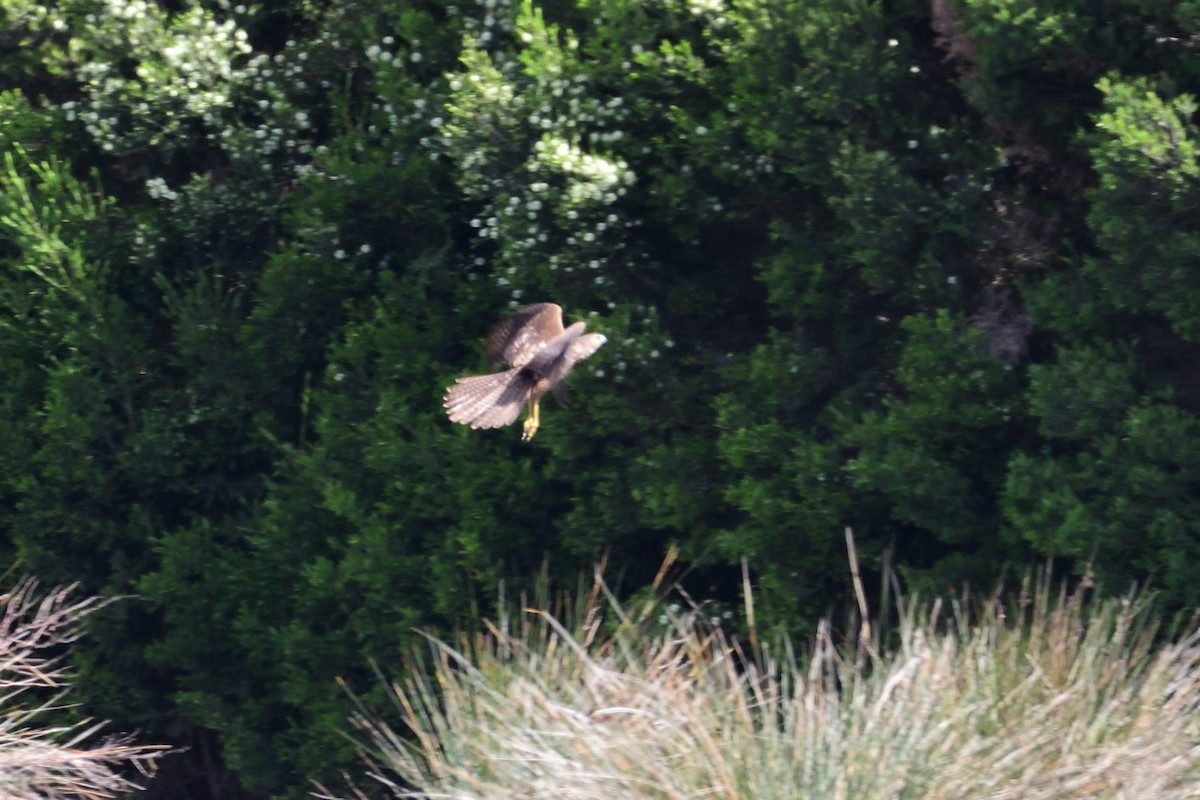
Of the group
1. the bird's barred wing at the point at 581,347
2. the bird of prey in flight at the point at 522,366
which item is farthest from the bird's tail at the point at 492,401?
the bird's barred wing at the point at 581,347

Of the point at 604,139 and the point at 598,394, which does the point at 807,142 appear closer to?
the point at 604,139

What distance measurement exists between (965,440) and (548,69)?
2556 millimetres

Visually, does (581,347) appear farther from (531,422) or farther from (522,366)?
(531,422)

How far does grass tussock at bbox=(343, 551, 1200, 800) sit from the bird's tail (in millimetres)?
1188

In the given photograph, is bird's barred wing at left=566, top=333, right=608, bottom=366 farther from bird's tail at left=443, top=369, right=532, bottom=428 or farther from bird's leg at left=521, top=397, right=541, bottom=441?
bird's leg at left=521, top=397, right=541, bottom=441

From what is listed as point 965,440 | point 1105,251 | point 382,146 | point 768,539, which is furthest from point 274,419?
point 1105,251

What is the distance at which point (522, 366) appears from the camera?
636 cm

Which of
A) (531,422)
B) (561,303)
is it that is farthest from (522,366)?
(561,303)

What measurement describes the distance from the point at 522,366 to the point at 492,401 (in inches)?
8.1

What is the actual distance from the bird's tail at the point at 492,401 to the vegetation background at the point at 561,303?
80 cm

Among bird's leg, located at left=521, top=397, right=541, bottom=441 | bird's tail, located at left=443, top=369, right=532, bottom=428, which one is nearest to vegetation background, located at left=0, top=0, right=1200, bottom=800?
bird's leg, located at left=521, top=397, right=541, bottom=441

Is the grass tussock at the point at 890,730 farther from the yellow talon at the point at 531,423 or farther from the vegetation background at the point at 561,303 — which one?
the yellow talon at the point at 531,423

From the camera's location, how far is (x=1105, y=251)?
20.3 ft

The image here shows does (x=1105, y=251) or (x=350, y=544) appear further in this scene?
(x=350, y=544)
